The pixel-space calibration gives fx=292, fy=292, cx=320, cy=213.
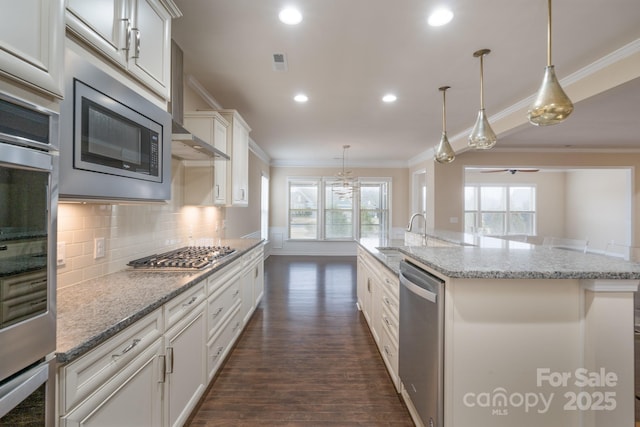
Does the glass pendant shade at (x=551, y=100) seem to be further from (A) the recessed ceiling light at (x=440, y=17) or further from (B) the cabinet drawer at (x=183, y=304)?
(B) the cabinet drawer at (x=183, y=304)

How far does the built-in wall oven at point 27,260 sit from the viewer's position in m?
0.68

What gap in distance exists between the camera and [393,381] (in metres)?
2.21

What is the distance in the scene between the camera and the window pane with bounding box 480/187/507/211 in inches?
359

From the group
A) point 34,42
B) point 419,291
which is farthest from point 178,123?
point 419,291

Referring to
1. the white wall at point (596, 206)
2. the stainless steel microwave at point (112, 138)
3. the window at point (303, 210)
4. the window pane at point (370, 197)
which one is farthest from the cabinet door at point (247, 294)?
the white wall at point (596, 206)

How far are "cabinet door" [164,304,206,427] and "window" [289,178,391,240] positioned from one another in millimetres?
6354

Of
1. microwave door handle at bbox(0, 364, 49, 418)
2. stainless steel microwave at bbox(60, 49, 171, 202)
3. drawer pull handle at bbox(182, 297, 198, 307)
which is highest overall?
stainless steel microwave at bbox(60, 49, 171, 202)

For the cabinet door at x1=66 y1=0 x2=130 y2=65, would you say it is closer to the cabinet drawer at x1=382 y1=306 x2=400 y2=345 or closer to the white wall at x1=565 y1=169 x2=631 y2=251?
the cabinet drawer at x1=382 y1=306 x2=400 y2=345

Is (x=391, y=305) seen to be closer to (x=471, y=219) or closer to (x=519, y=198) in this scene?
(x=471, y=219)

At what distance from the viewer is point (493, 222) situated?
915 cm

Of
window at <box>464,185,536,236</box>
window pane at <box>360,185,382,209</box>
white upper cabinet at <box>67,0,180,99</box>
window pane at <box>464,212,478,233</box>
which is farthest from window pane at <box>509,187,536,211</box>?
white upper cabinet at <box>67,0,180,99</box>

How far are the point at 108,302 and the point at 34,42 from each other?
104 centimetres

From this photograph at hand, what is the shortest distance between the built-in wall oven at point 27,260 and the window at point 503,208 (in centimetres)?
981

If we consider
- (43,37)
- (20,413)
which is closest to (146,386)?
(20,413)
